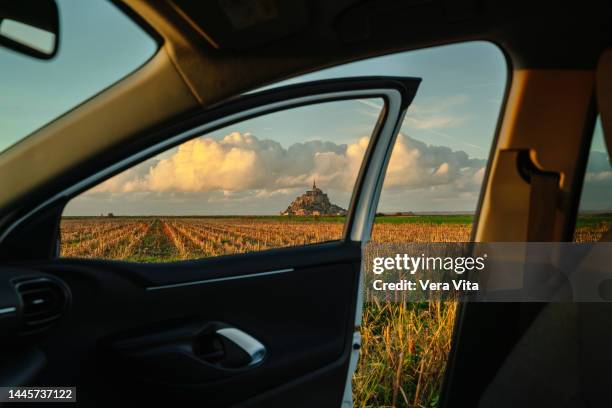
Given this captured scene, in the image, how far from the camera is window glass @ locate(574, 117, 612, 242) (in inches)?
77.5

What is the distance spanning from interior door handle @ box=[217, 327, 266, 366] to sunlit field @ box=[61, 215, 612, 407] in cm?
30

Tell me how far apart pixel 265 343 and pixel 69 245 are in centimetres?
78

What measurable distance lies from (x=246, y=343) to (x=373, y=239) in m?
0.77

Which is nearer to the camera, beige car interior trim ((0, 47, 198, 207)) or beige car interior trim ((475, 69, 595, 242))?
beige car interior trim ((0, 47, 198, 207))

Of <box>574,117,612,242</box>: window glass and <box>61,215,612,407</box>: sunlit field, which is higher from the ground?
<box>574,117,612,242</box>: window glass

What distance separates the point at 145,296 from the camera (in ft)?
6.10

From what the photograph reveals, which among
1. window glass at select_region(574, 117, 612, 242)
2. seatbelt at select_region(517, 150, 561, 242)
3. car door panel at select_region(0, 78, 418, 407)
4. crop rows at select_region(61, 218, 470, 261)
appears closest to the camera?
car door panel at select_region(0, 78, 418, 407)

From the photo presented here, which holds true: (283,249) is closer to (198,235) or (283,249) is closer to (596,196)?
(198,235)

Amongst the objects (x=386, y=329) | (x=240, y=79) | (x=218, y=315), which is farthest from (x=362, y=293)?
(x=240, y=79)


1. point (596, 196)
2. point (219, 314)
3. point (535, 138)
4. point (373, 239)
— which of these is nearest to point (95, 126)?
point (219, 314)

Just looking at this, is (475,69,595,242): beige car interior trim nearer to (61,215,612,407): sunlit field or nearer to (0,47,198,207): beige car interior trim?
(61,215,612,407): sunlit field

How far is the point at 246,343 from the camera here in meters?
2.03

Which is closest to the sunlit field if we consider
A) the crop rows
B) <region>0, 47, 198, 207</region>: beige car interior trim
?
the crop rows

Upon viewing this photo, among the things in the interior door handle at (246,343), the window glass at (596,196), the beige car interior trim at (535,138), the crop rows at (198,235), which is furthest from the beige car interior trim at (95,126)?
the window glass at (596,196)
